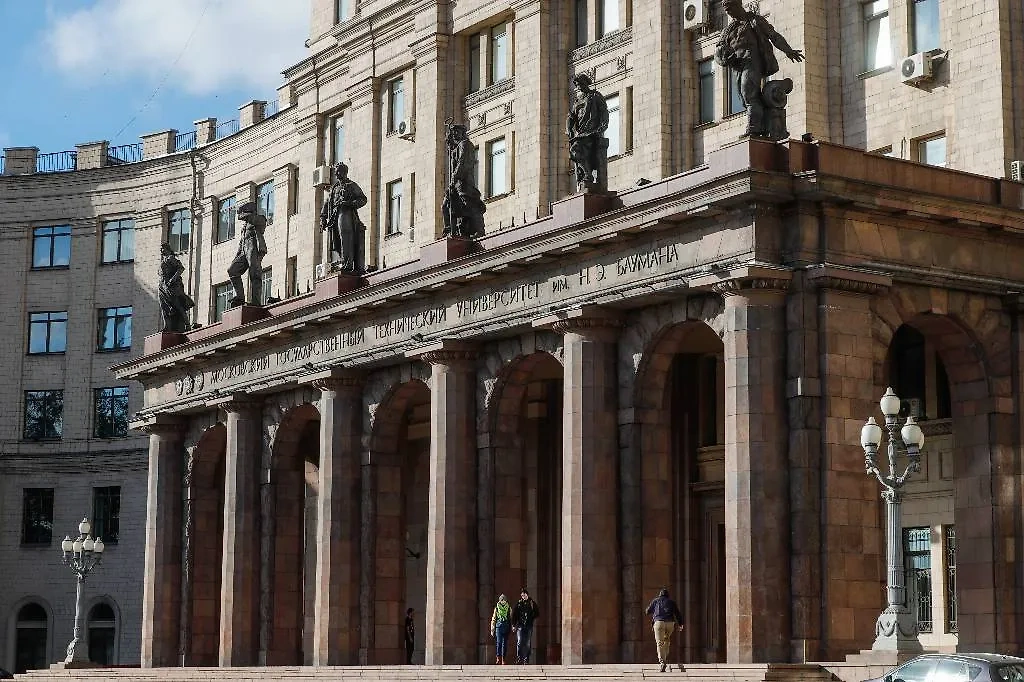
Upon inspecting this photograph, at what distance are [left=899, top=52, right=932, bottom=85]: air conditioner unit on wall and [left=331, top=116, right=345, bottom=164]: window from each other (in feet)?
84.5

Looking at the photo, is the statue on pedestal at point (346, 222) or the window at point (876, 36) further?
the statue on pedestal at point (346, 222)

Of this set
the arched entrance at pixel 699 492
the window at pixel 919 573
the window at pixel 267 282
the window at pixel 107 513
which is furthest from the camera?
the window at pixel 107 513

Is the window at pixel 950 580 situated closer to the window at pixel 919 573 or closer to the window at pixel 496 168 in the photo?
the window at pixel 919 573

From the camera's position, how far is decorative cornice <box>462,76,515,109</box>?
185ft

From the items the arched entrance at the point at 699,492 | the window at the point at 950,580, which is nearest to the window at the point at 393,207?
the arched entrance at the point at 699,492

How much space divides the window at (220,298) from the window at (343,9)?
1359cm

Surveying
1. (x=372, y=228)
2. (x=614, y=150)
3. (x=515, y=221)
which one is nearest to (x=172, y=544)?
(x=372, y=228)

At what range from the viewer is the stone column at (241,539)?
55.4m

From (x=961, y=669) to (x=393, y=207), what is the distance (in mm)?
37530

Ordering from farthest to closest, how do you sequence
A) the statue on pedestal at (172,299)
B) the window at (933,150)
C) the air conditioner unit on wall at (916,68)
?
the statue on pedestal at (172,299)
the window at (933,150)
the air conditioner unit on wall at (916,68)

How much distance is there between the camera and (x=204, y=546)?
200ft

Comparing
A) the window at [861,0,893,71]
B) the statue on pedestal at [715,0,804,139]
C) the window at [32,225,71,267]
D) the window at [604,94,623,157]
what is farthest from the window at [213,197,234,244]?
the statue on pedestal at [715,0,804,139]

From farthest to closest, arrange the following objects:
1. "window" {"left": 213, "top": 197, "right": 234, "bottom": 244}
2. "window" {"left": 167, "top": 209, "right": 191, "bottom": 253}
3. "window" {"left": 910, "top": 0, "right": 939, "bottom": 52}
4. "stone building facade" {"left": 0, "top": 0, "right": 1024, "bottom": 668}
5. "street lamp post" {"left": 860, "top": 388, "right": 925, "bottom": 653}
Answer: "window" {"left": 167, "top": 209, "right": 191, "bottom": 253} → "window" {"left": 213, "top": 197, "right": 234, "bottom": 244} → "window" {"left": 910, "top": 0, "right": 939, "bottom": 52} → "stone building facade" {"left": 0, "top": 0, "right": 1024, "bottom": 668} → "street lamp post" {"left": 860, "top": 388, "right": 925, "bottom": 653}

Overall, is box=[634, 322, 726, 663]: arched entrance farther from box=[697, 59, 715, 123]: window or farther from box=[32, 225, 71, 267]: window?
box=[32, 225, 71, 267]: window
